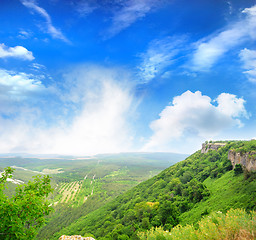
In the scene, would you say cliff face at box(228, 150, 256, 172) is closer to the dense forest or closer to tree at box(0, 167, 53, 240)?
the dense forest

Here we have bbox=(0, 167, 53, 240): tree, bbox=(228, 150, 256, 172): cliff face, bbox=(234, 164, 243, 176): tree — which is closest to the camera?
bbox=(0, 167, 53, 240): tree

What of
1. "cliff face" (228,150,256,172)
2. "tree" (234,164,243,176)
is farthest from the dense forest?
"cliff face" (228,150,256,172)

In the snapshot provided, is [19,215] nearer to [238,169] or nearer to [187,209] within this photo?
[187,209]

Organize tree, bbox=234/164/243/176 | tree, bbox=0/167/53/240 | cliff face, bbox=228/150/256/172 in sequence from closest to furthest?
tree, bbox=0/167/53/240 < cliff face, bbox=228/150/256/172 < tree, bbox=234/164/243/176

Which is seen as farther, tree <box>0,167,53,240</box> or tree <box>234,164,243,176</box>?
tree <box>234,164,243,176</box>

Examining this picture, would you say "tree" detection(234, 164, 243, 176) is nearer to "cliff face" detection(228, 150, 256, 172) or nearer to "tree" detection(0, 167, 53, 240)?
"cliff face" detection(228, 150, 256, 172)

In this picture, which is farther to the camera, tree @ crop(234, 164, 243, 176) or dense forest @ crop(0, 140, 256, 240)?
tree @ crop(234, 164, 243, 176)

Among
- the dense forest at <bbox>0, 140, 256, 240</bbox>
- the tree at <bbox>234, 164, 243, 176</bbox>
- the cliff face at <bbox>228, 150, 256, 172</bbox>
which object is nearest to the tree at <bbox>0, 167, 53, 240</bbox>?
the dense forest at <bbox>0, 140, 256, 240</bbox>

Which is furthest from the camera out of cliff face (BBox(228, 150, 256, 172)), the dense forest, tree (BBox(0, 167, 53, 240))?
cliff face (BBox(228, 150, 256, 172))

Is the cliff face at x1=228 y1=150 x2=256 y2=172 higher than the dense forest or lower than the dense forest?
higher

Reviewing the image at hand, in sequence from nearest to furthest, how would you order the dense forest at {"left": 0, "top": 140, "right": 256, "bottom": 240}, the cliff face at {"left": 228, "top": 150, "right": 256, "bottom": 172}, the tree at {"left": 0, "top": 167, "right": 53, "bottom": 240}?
the tree at {"left": 0, "top": 167, "right": 53, "bottom": 240}, the dense forest at {"left": 0, "top": 140, "right": 256, "bottom": 240}, the cliff face at {"left": 228, "top": 150, "right": 256, "bottom": 172}

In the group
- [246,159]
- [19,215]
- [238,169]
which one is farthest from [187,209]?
[19,215]

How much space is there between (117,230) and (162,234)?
34479 millimetres

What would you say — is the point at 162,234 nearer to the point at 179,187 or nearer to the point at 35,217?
the point at 35,217
